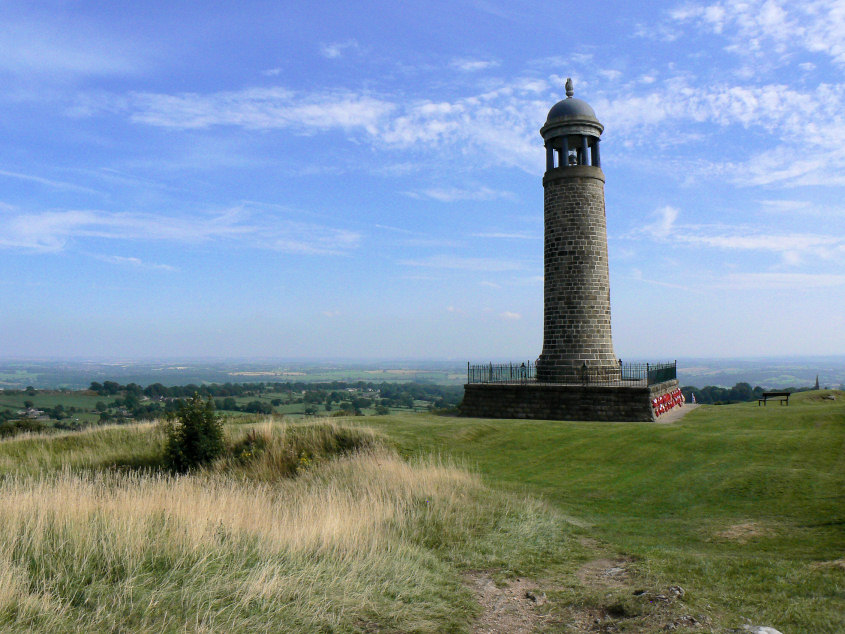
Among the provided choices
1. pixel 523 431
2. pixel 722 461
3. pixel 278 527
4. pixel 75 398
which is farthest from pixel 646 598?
pixel 75 398

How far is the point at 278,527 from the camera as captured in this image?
24.6ft

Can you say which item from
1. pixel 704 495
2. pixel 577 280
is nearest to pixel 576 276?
pixel 577 280

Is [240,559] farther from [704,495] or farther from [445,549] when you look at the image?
[704,495]

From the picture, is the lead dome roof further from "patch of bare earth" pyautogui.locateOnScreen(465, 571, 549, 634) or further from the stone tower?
"patch of bare earth" pyautogui.locateOnScreen(465, 571, 549, 634)

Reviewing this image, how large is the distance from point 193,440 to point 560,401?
538 inches

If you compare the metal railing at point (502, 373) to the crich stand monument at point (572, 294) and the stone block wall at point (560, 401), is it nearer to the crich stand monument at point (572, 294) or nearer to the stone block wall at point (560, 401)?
the crich stand monument at point (572, 294)

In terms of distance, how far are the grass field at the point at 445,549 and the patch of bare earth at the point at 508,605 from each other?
0.03 m

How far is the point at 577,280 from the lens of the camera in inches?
1011

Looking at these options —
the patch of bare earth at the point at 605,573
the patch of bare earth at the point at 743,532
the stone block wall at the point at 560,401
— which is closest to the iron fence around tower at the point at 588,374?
the stone block wall at the point at 560,401

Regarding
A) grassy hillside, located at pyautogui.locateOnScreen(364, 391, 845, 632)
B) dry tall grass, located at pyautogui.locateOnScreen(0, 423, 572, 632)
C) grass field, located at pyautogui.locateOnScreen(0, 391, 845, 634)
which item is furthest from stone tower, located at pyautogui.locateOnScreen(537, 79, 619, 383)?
dry tall grass, located at pyautogui.locateOnScreen(0, 423, 572, 632)

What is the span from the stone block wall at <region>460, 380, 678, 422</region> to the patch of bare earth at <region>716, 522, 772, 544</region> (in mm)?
12538

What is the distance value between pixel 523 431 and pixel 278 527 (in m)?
12.4

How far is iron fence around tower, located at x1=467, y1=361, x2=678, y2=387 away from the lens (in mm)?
25312

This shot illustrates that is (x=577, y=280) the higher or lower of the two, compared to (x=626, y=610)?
higher
